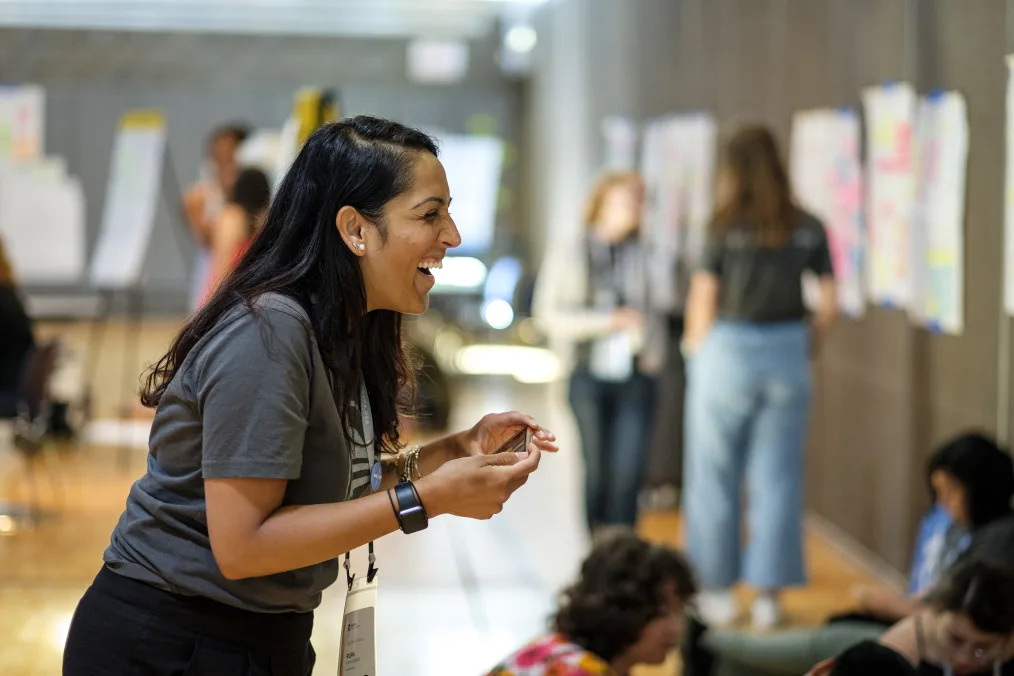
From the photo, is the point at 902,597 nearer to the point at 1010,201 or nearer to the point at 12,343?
the point at 1010,201

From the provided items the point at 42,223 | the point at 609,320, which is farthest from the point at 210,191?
the point at 609,320

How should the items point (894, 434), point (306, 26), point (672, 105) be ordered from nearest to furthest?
1. point (894, 434)
2. point (672, 105)
3. point (306, 26)

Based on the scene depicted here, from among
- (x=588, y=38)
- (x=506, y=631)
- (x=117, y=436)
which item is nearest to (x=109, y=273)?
(x=117, y=436)

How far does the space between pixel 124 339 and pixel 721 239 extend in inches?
268

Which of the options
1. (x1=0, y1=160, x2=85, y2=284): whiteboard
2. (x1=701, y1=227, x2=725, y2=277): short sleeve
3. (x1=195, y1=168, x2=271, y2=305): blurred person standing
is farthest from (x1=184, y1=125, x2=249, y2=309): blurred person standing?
(x1=701, y1=227, x2=725, y2=277): short sleeve

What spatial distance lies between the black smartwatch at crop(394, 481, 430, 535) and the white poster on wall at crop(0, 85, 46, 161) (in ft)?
19.9

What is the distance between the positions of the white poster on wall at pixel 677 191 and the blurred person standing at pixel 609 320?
95 cm

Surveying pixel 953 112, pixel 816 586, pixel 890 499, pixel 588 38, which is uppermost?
→ pixel 588 38

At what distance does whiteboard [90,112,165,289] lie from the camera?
23.2 feet

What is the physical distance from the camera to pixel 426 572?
509 cm

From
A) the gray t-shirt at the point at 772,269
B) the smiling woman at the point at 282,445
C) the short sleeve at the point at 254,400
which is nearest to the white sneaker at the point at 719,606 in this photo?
A: the gray t-shirt at the point at 772,269

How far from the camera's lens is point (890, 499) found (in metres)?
4.83

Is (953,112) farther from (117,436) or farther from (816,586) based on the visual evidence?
(117,436)

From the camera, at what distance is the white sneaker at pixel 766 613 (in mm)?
4406
